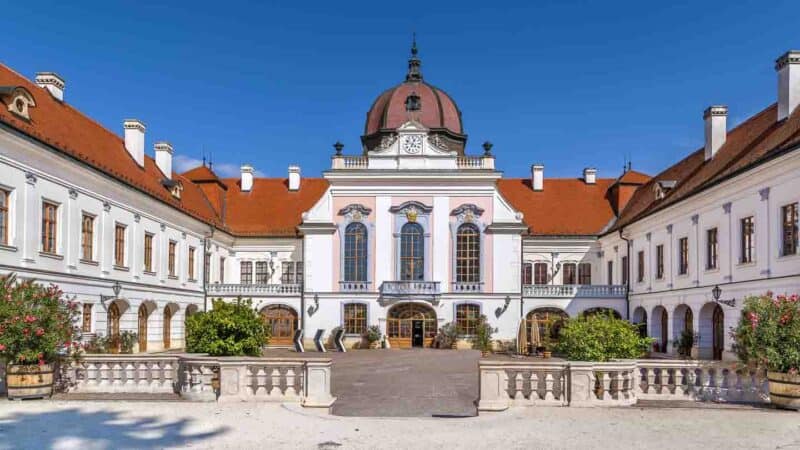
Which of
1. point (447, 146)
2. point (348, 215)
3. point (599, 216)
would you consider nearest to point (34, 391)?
point (348, 215)

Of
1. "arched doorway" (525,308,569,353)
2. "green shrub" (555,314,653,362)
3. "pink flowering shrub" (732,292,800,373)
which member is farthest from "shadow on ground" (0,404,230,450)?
"arched doorway" (525,308,569,353)

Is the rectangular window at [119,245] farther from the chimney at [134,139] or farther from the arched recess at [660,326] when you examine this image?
the arched recess at [660,326]

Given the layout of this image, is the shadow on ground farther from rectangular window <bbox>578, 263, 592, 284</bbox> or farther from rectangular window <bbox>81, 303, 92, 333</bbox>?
rectangular window <bbox>578, 263, 592, 284</bbox>

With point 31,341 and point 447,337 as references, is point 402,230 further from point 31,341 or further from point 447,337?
point 31,341

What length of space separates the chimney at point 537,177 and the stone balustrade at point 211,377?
32050 mm

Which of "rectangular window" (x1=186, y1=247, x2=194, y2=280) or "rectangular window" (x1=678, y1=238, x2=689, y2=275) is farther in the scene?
"rectangular window" (x1=186, y1=247, x2=194, y2=280)

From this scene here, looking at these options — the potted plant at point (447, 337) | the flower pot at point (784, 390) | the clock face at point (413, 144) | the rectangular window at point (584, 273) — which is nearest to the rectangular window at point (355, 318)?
the potted plant at point (447, 337)

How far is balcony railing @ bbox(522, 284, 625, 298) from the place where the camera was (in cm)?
3591

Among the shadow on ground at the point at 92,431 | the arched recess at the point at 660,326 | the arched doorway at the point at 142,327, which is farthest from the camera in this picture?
the arched recess at the point at 660,326

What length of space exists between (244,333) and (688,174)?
22.5m

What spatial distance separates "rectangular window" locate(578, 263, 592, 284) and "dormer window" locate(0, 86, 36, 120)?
27.9 metres

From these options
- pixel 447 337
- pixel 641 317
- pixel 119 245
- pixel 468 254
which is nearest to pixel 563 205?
pixel 468 254

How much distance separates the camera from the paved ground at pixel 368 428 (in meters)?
9.34

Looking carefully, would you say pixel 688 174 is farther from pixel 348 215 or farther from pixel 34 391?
pixel 34 391
